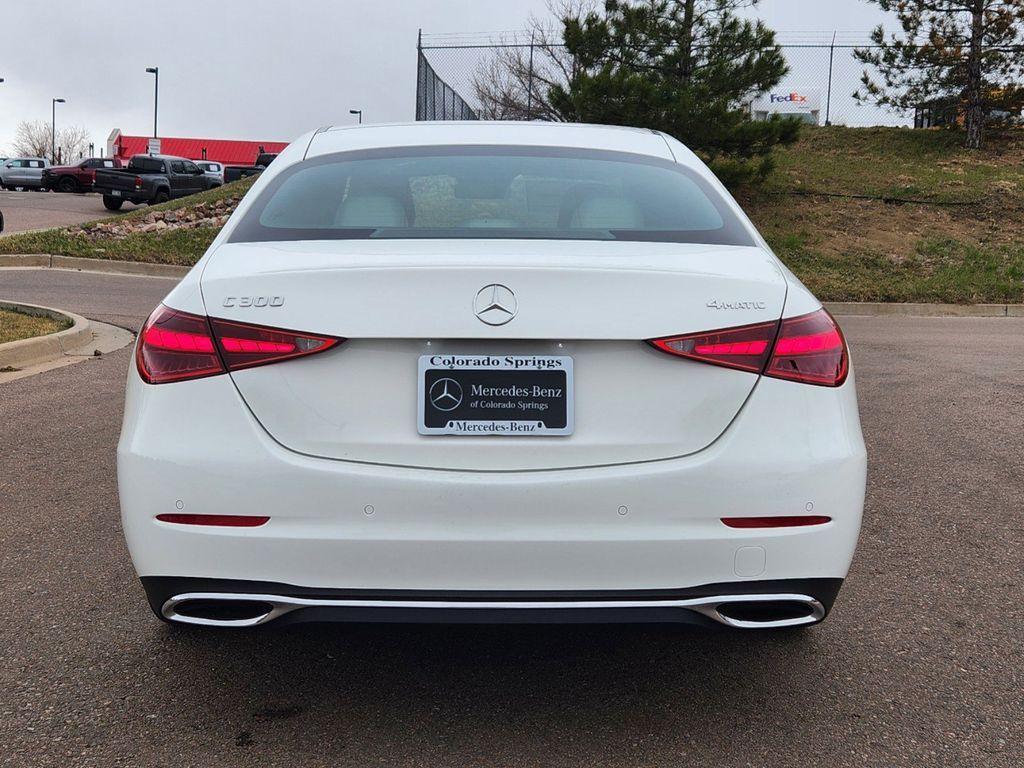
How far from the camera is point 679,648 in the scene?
3.46 m

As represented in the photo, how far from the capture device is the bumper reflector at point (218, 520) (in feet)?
8.52

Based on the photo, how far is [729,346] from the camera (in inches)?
104

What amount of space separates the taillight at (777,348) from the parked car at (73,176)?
4313 cm

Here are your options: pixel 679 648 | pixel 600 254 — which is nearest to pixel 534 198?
pixel 600 254

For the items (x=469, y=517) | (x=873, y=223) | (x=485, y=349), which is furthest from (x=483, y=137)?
(x=873, y=223)

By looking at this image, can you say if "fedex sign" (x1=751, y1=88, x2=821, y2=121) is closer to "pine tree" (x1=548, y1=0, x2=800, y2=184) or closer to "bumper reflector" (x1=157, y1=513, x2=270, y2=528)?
"pine tree" (x1=548, y1=0, x2=800, y2=184)

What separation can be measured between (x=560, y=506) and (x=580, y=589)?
206mm

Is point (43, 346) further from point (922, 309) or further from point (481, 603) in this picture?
point (922, 309)

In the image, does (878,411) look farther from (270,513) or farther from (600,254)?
(270,513)

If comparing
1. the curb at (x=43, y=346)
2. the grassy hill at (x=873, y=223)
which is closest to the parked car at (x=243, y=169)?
the grassy hill at (x=873, y=223)

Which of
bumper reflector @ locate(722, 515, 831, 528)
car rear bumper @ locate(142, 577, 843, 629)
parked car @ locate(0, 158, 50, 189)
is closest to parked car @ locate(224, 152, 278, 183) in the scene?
Answer: parked car @ locate(0, 158, 50, 189)

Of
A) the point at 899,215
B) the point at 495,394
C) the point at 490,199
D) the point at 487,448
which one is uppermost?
the point at 899,215

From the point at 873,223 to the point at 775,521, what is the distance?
791 inches

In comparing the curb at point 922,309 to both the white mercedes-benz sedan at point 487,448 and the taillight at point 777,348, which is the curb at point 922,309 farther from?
the white mercedes-benz sedan at point 487,448
